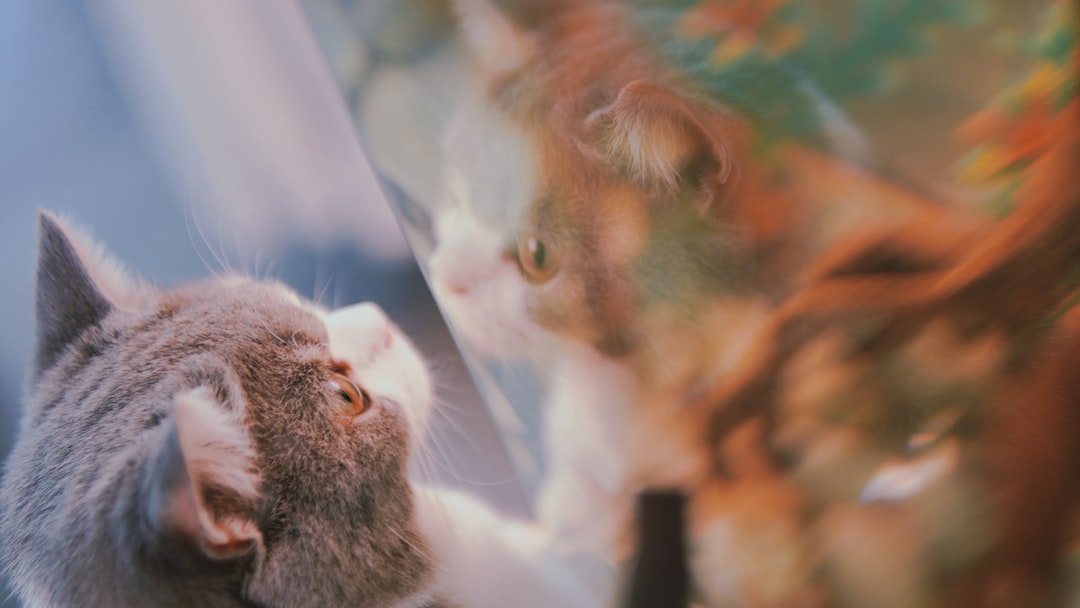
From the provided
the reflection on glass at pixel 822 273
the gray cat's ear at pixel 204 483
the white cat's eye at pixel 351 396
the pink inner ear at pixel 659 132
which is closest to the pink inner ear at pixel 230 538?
the gray cat's ear at pixel 204 483

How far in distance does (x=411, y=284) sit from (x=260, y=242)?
0.17 metres

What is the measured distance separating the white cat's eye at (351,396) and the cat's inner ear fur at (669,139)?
11.7 inches

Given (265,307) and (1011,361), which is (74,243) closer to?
(265,307)

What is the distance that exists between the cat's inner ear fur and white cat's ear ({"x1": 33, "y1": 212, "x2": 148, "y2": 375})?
1.54 feet

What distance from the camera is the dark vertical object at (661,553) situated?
1.41ft

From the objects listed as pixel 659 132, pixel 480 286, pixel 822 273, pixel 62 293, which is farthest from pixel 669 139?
pixel 62 293

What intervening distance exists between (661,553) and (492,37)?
0.36 meters

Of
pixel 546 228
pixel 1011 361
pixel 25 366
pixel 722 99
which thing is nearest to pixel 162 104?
pixel 25 366

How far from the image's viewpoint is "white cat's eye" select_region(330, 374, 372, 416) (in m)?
0.56

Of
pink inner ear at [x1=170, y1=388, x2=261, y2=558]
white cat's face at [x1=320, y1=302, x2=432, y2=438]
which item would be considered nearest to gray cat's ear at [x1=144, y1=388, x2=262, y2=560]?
pink inner ear at [x1=170, y1=388, x2=261, y2=558]

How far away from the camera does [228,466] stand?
0.44 metres

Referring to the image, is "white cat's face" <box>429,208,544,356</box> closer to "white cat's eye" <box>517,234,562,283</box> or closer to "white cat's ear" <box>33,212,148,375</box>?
"white cat's eye" <box>517,234,562,283</box>

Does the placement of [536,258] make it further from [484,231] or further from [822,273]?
[822,273]

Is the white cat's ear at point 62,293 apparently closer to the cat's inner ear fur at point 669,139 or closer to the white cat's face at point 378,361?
the white cat's face at point 378,361
